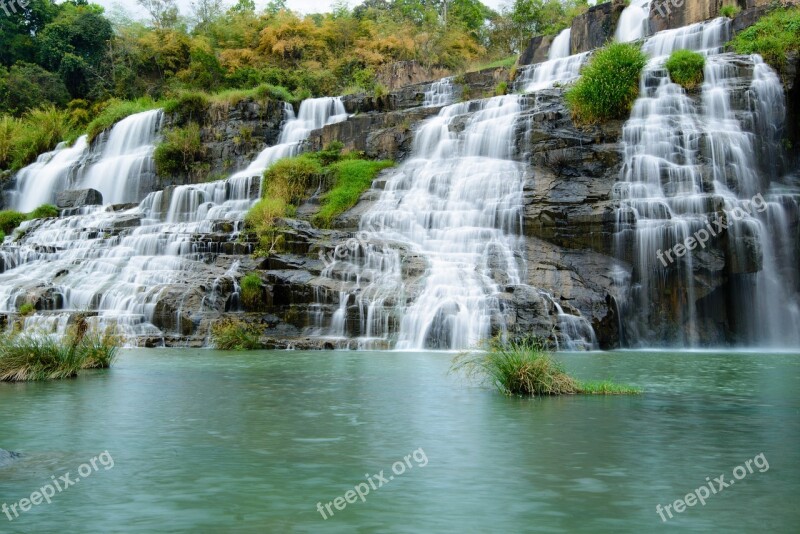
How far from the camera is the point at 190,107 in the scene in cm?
3581

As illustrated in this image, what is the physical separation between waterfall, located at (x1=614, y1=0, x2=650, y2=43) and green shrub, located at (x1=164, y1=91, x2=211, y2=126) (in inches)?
737

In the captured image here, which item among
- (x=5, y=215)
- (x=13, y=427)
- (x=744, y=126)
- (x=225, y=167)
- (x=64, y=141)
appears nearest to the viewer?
(x=13, y=427)

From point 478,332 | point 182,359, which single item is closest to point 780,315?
point 478,332

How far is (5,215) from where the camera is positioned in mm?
30656

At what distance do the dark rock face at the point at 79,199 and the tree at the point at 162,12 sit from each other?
2652cm

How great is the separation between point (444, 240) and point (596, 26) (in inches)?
654

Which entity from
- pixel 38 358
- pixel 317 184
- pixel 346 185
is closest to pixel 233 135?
pixel 317 184

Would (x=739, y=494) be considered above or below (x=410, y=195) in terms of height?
below

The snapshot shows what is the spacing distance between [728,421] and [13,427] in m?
7.10

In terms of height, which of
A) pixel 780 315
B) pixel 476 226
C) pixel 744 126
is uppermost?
pixel 744 126

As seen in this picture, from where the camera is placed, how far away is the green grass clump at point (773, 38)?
22766 mm

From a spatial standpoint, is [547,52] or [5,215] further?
[547,52]

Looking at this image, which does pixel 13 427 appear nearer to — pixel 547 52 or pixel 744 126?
pixel 744 126

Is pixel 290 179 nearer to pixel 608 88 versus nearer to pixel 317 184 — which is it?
pixel 317 184
